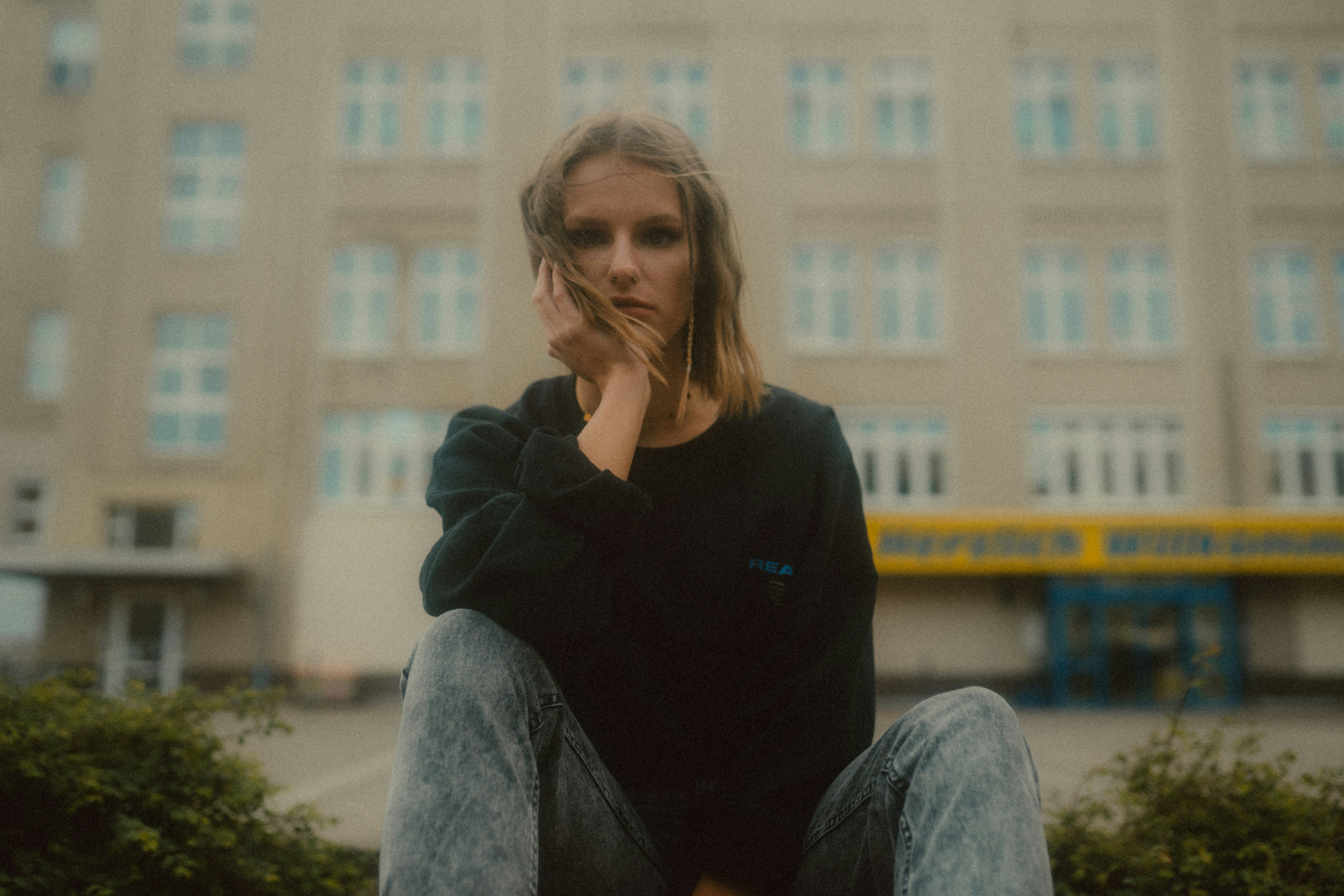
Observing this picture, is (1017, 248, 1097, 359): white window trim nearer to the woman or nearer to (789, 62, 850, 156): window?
(789, 62, 850, 156): window

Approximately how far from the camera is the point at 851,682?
5.70ft

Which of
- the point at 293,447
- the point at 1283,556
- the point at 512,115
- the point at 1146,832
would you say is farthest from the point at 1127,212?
the point at 1146,832

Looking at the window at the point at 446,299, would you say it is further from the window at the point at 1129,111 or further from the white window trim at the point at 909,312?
the window at the point at 1129,111

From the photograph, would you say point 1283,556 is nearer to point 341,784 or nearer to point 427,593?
point 341,784

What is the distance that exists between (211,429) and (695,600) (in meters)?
20.1

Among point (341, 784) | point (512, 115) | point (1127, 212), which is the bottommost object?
point (341, 784)

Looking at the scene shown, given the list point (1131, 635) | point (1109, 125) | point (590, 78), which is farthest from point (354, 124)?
point (1131, 635)

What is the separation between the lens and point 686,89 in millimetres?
19766

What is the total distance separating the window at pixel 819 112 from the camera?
64.1ft

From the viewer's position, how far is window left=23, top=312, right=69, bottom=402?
20000 mm

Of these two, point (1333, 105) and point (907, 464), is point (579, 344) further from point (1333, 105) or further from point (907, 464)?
point (1333, 105)

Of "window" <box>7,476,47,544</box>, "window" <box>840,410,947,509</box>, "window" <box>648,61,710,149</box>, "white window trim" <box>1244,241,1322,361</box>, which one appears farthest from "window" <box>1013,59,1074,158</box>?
"window" <box>7,476,47,544</box>

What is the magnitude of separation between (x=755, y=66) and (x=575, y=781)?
20029 mm

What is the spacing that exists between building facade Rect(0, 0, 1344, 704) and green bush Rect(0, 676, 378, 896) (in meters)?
15.5
